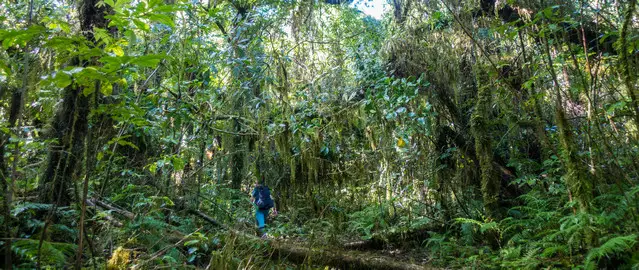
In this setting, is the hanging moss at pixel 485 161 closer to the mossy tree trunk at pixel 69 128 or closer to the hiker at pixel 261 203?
the hiker at pixel 261 203

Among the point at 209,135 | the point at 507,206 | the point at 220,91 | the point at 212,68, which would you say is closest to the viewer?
the point at 212,68

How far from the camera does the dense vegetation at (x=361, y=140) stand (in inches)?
166

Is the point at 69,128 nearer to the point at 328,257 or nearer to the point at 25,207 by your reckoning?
the point at 25,207

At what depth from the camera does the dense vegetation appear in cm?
421

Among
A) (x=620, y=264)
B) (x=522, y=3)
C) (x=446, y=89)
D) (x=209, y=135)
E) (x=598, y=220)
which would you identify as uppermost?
(x=522, y=3)

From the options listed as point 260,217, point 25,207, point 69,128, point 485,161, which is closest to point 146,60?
point 25,207

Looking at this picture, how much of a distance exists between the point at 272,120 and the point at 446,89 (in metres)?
3.21

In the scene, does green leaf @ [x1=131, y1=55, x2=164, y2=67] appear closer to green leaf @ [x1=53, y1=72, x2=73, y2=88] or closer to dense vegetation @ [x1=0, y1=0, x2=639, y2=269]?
green leaf @ [x1=53, y1=72, x2=73, y2=88]

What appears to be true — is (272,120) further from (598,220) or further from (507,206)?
(598,220)

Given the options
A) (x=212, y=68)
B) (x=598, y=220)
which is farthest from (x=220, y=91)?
(x=598, y=220)

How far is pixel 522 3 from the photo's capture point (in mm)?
5957

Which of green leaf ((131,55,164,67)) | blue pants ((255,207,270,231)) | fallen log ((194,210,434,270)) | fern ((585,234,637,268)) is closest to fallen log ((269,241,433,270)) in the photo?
fallen log ((194,210,434,270))

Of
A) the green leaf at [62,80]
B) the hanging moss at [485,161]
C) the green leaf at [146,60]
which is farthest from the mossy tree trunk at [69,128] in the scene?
the hanging moss at [485,161]

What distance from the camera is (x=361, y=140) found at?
8.16 metres
